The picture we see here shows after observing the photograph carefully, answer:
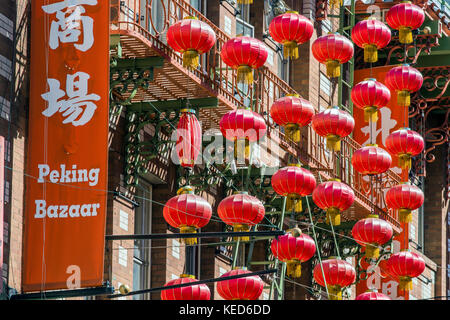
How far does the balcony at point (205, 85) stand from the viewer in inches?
977

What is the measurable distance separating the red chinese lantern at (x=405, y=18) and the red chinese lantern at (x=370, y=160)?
10.7 feet

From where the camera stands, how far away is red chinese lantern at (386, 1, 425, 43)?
3294cm

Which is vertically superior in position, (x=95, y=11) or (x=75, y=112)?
(x=95, y=11)

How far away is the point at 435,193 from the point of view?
40875 mm

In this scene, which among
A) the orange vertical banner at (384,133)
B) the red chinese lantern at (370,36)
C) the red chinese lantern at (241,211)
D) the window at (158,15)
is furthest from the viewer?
the orange vertical banner at (384,133)

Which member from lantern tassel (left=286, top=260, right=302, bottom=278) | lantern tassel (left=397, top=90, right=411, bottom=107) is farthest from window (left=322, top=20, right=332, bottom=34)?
lantern tassel (left=286, top=260, right=302, bottom=278)

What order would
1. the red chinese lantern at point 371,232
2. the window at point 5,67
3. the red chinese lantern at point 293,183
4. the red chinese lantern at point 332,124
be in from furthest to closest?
the red chinese lantern at point 371,232, the red chinese lantern at point 332,124, the red chinese lantern at point 293,183, the window at point 5,67

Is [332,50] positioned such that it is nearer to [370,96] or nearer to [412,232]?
[370,96]

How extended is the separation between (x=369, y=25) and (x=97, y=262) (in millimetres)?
11728

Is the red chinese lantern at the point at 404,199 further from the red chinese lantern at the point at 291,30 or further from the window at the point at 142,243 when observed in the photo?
the window at the point at 142,243

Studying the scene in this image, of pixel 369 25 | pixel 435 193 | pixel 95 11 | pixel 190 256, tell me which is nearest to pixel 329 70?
pixel 369 25

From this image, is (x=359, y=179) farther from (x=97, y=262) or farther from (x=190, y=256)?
(x=97, y=262)

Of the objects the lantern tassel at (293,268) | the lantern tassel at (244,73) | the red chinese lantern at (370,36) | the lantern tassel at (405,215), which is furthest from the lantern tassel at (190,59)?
the lantern tassel at (405,215)

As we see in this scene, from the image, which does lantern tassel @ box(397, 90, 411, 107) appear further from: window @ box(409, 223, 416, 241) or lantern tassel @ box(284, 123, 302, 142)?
window @ box(409, 223, 416, 241)
